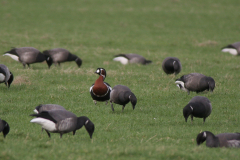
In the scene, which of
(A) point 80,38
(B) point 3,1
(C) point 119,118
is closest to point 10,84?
(C) point 119,118

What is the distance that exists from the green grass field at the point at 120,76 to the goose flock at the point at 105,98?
1.13 ft

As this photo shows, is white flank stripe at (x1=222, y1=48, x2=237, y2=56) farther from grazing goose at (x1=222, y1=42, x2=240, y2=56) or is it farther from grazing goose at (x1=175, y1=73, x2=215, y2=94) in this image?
grazing goose at (x1=175, y1=73, x2=215, y2=94)

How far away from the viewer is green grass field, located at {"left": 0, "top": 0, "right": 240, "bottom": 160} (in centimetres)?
831

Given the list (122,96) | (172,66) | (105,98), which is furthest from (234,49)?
(122,96)

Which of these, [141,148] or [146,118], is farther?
[146,118]

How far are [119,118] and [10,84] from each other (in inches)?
249

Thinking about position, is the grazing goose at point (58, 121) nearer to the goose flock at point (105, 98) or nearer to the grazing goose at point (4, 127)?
the goose flock at point (105, 98)

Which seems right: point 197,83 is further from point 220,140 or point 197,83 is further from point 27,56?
point 27,56

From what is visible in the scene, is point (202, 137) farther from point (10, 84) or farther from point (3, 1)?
point (3, 1)

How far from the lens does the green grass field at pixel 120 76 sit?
27.3 ft

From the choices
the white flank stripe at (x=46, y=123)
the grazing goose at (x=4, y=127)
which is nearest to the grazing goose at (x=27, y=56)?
the grazing goose at (x=4, y=127)

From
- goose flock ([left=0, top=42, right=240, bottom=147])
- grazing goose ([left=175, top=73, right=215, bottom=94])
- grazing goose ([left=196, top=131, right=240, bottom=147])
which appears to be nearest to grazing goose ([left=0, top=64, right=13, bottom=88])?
goose flock ([left=0, top=42, right=240, bottom=147])

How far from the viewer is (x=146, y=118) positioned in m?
11.6

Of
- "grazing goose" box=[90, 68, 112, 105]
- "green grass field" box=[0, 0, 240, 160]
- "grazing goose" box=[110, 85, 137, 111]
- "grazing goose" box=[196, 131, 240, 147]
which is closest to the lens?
"green grass field" box=[0, 0, 240, 160]
